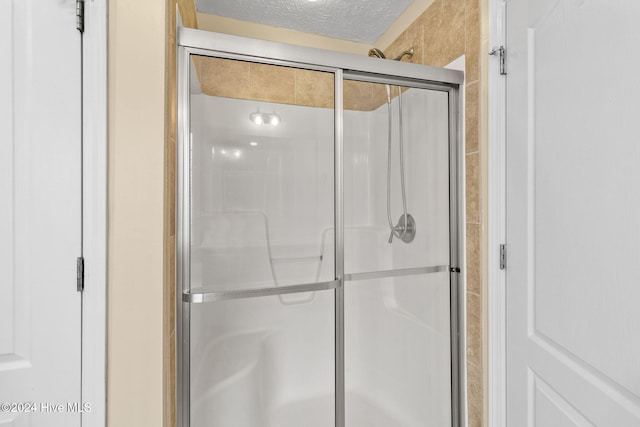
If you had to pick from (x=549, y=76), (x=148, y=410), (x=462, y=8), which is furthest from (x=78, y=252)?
(x=462, y=8)

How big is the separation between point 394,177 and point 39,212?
1.22 metres

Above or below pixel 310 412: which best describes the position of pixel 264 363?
above

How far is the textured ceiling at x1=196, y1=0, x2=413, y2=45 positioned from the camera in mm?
1734

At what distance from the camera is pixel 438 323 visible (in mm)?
1408

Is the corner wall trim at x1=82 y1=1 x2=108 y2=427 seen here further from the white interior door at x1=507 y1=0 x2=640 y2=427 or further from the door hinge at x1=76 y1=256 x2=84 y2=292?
the white interior door at x1=507 y1=0 x2=640 y2=427

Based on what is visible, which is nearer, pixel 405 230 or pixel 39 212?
pixel 39 212

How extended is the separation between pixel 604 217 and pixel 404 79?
92cm

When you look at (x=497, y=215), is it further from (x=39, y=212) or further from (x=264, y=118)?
(x=39, y=212)

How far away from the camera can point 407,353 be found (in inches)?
55.3

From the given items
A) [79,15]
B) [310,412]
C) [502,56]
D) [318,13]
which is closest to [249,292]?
[310,412]

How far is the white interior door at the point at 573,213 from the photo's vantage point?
70cm

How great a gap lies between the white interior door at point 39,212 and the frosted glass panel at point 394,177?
0.91 meters

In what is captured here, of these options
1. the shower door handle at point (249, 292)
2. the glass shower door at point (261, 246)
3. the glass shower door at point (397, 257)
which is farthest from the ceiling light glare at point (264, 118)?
Result: the shower door handle at point (249, 292)

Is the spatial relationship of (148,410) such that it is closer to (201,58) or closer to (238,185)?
(238,185)
